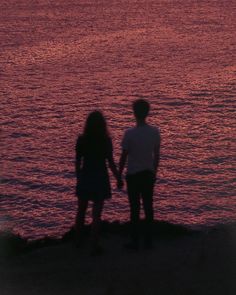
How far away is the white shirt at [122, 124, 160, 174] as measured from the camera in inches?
306

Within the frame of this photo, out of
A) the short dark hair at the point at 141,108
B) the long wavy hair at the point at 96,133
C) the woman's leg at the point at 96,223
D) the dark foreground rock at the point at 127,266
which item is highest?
the short dark hair at the point at 141,108

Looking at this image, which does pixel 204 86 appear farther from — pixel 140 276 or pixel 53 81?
pixel 140 276

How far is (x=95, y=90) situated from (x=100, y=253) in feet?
41.1

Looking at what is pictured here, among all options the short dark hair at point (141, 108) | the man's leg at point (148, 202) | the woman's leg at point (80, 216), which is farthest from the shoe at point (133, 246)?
the short dark hair at point (141, 108)

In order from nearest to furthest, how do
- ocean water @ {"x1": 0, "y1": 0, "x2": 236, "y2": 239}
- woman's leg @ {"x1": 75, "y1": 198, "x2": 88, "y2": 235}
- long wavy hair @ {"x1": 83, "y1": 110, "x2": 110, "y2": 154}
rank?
long wavy hair @ {"x1": 83, "y1": 110, "x2": 110, "y2": 154} → woman's leg @ {"x1": 75, "y1": 198, "x2": 88, "y2": 235} → ocean water @ {"x1": 0, "y1": 0, "x2": 236, "y2": 239}

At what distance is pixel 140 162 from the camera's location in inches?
310

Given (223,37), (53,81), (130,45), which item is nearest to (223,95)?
(53,81)

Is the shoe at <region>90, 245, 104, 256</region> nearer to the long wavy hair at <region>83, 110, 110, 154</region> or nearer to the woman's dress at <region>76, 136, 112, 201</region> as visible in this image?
the woman's dress at <region>76, 136, 112, 201</region>

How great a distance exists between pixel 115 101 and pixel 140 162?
36.5 ft

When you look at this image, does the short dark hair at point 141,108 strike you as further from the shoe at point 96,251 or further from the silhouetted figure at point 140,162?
the shoe at point 96,251

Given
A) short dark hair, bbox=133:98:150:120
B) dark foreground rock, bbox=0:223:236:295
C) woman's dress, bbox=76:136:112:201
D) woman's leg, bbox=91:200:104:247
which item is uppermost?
short dark hair, bbox=133:98:150:120

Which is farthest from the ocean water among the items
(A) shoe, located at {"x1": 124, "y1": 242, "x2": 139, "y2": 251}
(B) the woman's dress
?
(B) the woman's dress

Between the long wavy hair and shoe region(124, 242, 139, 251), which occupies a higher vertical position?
the long wavy hair

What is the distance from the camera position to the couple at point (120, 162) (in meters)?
7.69
